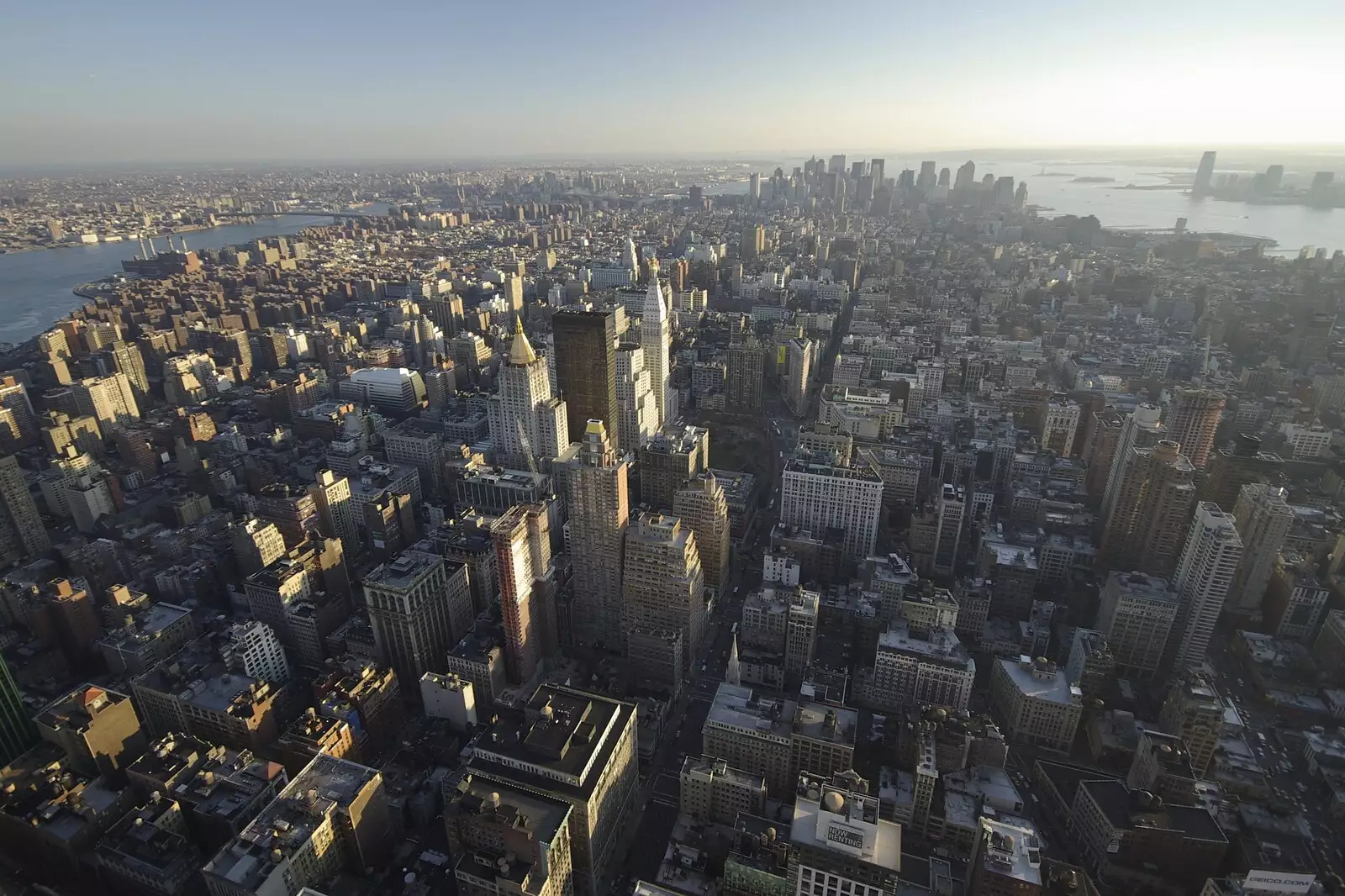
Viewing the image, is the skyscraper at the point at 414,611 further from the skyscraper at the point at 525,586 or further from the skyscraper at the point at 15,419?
the skyscraper at the point at 15,419

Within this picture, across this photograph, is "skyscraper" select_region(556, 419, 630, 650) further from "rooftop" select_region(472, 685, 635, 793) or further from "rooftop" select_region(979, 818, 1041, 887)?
"rooftop" select_region(979, 818, 1041, 887)

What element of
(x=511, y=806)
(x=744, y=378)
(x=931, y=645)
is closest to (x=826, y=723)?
(x=931, y=645)

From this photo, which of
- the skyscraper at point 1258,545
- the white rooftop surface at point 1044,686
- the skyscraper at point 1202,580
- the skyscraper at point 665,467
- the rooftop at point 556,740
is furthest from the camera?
the skyscraper at point 665,467

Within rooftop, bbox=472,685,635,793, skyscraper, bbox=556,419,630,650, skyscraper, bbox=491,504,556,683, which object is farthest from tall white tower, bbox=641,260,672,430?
rooftop, bbox=472,685,635,793

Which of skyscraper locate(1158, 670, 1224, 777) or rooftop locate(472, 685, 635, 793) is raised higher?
rooftop locate(472, 685, 635, 793)

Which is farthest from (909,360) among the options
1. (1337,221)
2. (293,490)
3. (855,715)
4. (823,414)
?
(1337,221)

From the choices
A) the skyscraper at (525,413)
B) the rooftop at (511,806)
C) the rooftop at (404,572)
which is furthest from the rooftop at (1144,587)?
the skyscraper at (525,413)

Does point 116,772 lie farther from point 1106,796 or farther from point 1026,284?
point 1026,284
